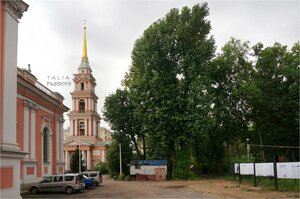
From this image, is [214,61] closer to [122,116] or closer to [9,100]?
[122,116]

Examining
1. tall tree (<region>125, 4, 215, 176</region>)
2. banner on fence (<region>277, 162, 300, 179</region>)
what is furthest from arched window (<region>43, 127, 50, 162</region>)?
banner on fence (<region>277, 162, 300, 179</region>)

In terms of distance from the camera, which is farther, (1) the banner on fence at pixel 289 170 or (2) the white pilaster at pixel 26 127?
(2) the white pilaster at pixel 26 127

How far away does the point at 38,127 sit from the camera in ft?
101

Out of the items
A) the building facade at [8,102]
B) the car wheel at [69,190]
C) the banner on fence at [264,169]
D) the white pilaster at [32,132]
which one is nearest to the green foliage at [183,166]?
the banner on fence at [264,169]

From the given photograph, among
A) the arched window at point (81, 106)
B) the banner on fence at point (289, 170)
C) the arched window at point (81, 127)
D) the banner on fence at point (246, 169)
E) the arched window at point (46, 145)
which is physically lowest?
the banner on fence at point (246, 169)

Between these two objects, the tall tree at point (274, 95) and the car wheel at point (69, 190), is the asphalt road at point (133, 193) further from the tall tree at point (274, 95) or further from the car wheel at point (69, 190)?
the tall tree at point (274, 95)

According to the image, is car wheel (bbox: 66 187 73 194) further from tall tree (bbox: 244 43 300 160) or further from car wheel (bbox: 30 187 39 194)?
tall tree (bbox: 244 43 300 160)

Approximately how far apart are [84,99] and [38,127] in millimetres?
49612

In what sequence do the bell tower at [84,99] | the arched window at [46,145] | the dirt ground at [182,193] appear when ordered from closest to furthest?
the dirt ground at [182,193] → the arched window at [46,145] → the bell tower at [84,99]

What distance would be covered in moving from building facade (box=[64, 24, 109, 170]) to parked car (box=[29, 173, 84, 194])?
50.6 m

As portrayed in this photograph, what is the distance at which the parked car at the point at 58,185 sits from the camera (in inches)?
1059

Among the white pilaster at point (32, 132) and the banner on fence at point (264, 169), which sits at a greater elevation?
the white pilaster at point (32, 132)

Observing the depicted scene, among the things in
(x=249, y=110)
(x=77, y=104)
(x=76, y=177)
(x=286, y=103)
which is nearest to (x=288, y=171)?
(x=76, y=177)

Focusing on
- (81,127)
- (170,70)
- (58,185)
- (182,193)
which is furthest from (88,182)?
(81,127)
